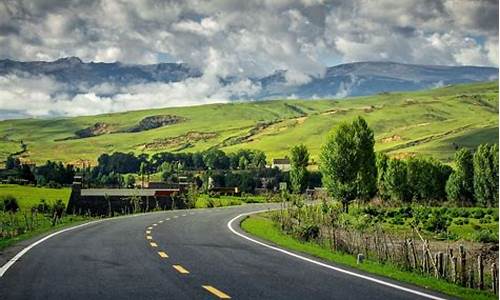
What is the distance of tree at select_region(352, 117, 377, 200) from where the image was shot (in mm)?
79750

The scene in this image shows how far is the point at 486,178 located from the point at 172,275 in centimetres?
9519

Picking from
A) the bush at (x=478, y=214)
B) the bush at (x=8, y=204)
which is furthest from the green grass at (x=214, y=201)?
the bush at (x=478, y=214)

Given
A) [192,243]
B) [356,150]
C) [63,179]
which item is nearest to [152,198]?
[356,150]

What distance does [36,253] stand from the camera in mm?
18688

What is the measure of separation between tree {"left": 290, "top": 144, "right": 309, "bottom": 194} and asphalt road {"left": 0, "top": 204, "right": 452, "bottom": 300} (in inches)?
3636

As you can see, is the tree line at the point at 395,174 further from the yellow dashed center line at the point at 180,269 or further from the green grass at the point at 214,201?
the yellow dashed center line at the point at 180,269

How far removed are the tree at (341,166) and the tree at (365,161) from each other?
22.6 inches

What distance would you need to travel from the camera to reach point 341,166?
80.2 m

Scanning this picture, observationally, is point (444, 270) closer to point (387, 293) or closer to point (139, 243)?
point (387, 293)

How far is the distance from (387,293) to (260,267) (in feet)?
14.5

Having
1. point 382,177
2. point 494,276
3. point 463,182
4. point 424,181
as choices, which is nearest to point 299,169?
point 382,177

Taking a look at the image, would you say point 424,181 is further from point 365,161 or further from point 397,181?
point 365,161

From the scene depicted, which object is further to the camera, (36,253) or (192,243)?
(192,243)

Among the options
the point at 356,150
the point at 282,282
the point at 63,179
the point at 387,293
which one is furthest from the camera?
the point at 63,179
